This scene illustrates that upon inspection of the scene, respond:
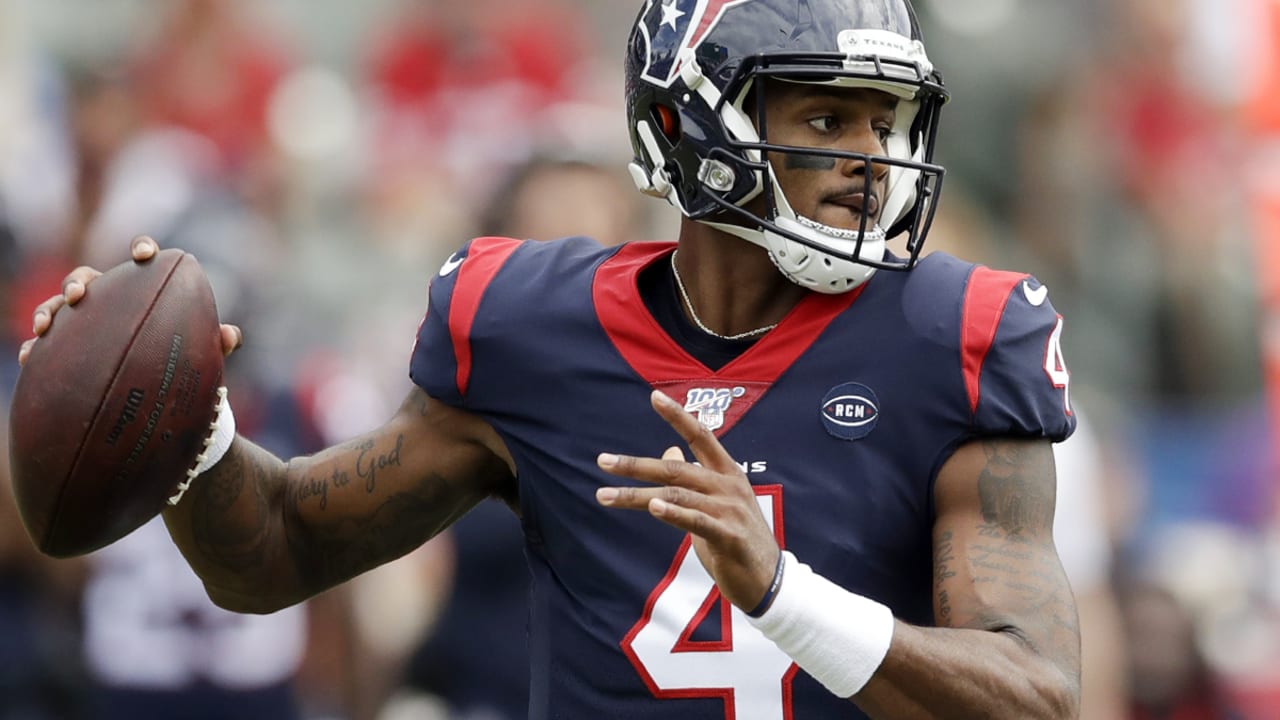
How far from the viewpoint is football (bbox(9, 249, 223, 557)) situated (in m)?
2.96

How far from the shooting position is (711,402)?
2.99 m

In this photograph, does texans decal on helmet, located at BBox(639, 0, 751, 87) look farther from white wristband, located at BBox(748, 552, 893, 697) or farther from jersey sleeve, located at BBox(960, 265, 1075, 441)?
white wristband, located at BBox(748, 552, 893, 697)

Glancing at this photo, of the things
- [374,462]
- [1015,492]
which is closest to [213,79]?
[374,462]

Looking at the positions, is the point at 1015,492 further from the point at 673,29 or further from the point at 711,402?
the point at 673,29

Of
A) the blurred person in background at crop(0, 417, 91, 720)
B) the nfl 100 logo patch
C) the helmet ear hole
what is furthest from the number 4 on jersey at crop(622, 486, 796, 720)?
the blurred person in background at crop(0, 417, 91, 720)

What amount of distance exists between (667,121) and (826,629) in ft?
3.20

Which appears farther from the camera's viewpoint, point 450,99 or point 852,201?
point 450,99

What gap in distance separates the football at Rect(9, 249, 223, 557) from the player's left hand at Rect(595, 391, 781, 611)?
79 cm

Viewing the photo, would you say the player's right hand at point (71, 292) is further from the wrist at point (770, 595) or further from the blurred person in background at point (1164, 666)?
the blurred person in background at point (1164, 666)

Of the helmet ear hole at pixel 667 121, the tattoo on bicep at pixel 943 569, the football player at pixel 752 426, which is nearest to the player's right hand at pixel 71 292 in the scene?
the football player at pixel 752 426

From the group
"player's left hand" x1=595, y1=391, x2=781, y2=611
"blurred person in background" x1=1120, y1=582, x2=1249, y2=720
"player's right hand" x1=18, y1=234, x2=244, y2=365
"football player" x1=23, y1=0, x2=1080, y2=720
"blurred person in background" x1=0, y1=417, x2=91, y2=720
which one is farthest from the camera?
"blurred person in background" x1=1120, y1=582, x2=1249, y2=720

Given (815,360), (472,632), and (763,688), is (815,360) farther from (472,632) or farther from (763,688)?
(472,632)

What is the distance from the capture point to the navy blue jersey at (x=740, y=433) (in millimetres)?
2869

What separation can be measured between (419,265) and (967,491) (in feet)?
15.7
